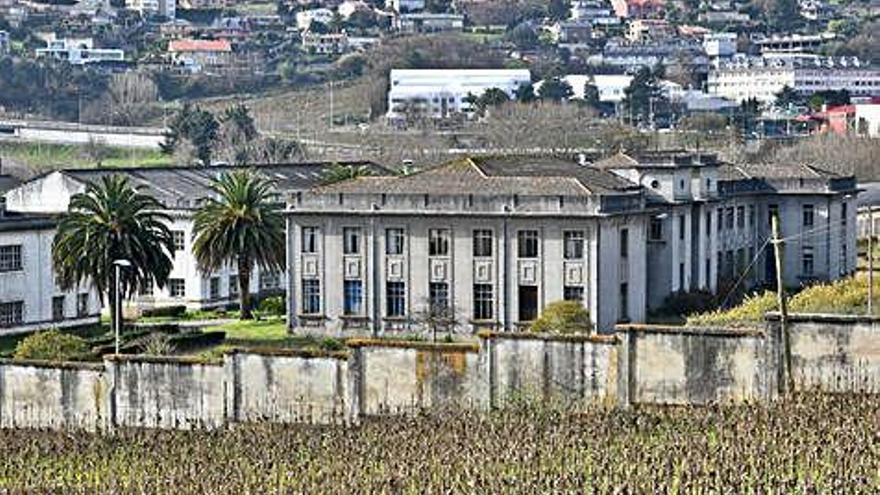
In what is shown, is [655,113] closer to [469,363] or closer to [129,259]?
[129,259]

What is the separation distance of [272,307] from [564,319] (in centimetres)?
1451

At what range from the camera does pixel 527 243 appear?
66500 mm

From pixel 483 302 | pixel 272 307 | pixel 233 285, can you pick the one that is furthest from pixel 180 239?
pixel 483 302

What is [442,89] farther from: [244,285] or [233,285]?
[244,285]

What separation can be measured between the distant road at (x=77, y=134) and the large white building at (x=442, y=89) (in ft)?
78.2

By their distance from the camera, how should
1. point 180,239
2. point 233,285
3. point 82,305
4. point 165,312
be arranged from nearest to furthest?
1. point 82,305
2. point 165,312
3. point 180,239
4. point 233,285

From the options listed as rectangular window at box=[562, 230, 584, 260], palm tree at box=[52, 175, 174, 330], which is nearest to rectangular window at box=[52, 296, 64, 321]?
palm tree at box=[52, 175, 174, 330]

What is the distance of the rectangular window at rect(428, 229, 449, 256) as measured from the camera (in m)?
67.3

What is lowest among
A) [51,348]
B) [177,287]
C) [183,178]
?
[177,287]

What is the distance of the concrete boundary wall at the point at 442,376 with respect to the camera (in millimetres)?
40094

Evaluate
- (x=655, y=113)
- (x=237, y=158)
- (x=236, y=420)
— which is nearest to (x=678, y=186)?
(x=236, y=420)

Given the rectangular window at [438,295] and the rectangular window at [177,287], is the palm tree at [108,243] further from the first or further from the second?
the rectangular window at [177,287]

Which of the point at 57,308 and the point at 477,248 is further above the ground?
the point at 477,248

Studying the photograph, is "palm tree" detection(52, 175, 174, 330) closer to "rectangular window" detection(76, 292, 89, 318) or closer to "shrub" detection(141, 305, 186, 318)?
"rectangular window" detection(76, 292, 89, 318)
